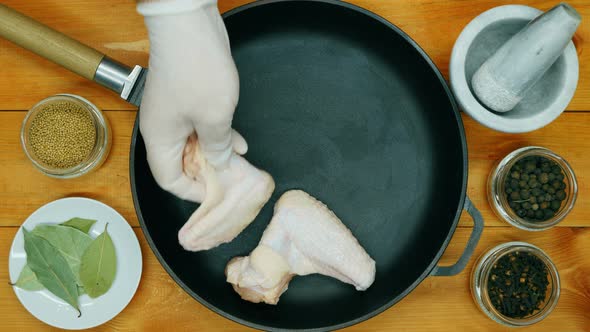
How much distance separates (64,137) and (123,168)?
8 centimetres

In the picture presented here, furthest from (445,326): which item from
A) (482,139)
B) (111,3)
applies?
(111,3)

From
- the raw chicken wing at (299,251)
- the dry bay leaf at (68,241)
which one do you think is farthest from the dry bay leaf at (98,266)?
the raw chicken wing at (299,251)

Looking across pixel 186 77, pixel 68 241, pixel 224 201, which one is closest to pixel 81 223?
pixel 68 241

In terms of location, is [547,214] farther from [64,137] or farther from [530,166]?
[64,137]

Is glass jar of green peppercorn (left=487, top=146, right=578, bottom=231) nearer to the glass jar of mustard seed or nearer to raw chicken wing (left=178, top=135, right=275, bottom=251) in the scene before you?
raw chicken wing (left=178, top=135, right=275, bottom=251)

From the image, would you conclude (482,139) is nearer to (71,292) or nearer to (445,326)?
(445,326)

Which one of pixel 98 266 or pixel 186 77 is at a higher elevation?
pixel 186 77

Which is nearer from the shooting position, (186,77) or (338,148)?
(186,77)

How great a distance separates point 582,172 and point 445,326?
287 mm

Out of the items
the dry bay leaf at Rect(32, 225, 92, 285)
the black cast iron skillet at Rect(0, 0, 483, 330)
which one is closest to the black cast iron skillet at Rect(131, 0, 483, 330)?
the black cast iron skillet at Rect(0, 0, 483, 330)

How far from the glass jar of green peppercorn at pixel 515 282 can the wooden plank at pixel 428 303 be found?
0.03m

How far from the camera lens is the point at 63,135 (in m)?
0.67

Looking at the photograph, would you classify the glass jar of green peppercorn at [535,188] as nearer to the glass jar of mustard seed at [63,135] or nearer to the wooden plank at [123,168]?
the wooden plank at [123,168]

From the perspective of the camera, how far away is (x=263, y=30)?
2.33ft
